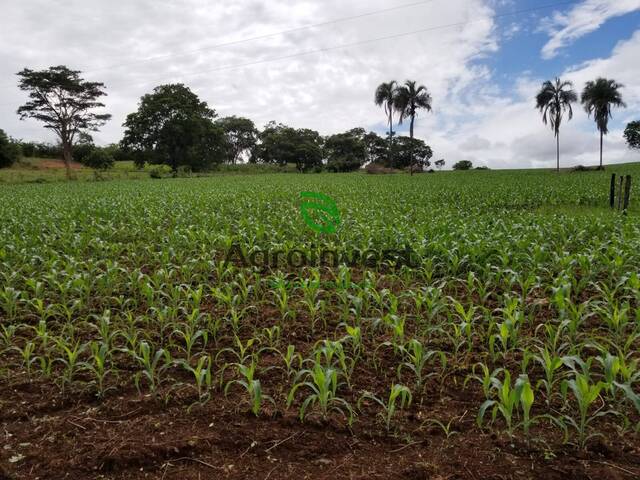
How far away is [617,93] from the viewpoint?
4716 cm

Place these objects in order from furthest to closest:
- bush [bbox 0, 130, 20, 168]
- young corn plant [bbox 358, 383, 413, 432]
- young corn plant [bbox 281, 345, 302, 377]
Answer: bush [bbox 0, 130, 20, 168]
young corn plant [bbox 281, 345, 302, 377]
young corn plant [bbox 358, 383, 413, 432]

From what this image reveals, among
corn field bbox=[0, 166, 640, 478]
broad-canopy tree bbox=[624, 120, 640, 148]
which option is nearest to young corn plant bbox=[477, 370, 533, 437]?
corn field bbox=[0, 166, 640, 478]

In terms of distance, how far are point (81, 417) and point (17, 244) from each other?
21.3 feet

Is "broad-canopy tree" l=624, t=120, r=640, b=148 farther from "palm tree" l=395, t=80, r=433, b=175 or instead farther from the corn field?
the corn field

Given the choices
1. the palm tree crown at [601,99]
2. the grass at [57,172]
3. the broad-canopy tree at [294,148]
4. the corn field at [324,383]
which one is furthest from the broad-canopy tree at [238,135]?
the corn field at [324,383]

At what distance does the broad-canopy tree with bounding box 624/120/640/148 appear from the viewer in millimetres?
59269

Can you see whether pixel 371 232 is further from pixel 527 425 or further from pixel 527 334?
pixel 527 425

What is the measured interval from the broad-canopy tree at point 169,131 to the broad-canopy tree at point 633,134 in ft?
191

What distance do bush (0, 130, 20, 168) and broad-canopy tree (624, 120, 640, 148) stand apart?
77.6 metres

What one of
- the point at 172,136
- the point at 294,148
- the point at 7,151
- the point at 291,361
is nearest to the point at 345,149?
the point at 294,148

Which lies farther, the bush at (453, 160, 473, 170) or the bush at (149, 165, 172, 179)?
the bush at (453, 160, 473, 170)

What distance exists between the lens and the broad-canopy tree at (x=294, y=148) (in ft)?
212

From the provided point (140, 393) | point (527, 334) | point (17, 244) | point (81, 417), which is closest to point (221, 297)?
point (140, 393)

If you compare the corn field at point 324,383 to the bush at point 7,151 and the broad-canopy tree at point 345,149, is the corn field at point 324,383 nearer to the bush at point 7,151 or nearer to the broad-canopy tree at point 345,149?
the bush at point 7,151
